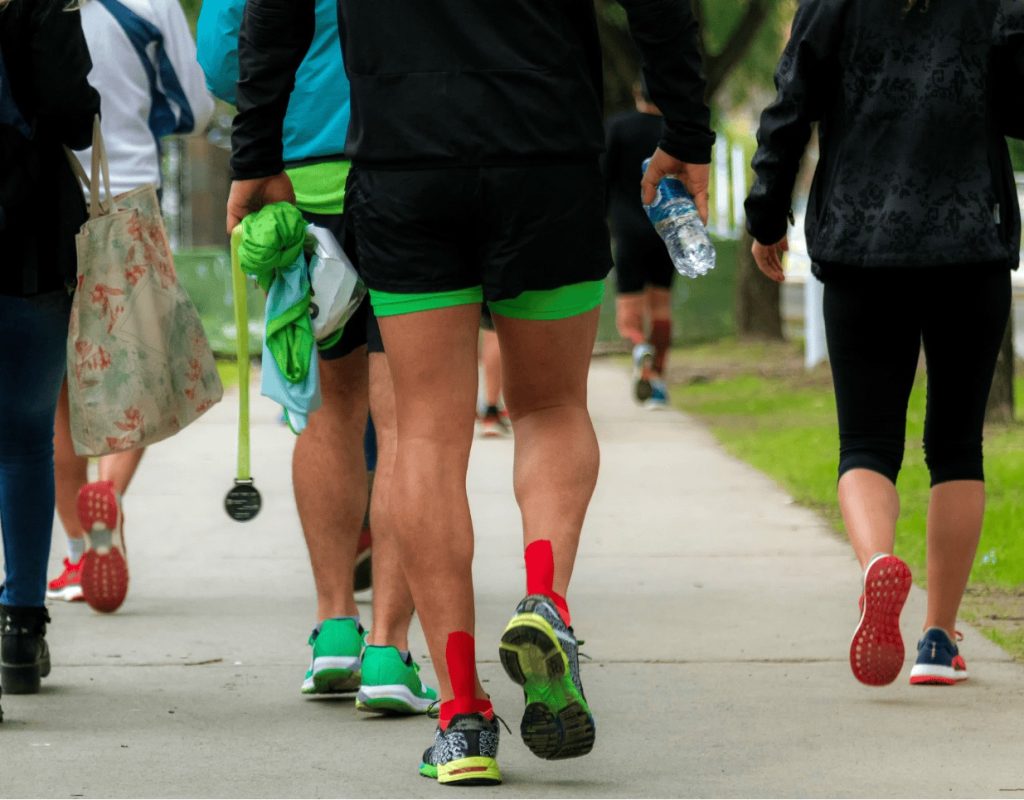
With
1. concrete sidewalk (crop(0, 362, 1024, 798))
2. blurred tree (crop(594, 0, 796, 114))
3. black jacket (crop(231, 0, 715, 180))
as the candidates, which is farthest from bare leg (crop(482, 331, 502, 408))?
black jacket (crop(231, 0, 715, 180))

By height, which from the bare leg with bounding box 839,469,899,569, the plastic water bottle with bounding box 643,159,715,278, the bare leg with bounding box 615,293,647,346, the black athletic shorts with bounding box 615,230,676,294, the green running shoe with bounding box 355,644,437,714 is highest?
the plastic water bottle with bounding box 643,159,715,278

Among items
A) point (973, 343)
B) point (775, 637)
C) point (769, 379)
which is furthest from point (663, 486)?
point (769, 379)

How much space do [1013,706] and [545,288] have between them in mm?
1615

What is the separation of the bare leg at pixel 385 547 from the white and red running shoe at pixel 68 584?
1.94m

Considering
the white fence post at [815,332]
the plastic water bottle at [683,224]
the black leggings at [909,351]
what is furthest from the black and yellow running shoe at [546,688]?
the white fence post at [815,332]

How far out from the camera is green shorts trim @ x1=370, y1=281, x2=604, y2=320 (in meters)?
3.84

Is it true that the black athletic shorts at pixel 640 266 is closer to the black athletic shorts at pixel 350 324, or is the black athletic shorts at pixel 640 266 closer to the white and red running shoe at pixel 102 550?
the white and red running shoe at pixel 102 550

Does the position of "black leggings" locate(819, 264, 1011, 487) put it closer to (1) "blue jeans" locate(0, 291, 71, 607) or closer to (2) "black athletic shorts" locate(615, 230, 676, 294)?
(1) "blue jeans" locate(0, 291, 71, 607)

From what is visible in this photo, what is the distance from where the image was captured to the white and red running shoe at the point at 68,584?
6.29 m

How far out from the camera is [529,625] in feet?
11.9

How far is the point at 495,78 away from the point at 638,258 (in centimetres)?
896

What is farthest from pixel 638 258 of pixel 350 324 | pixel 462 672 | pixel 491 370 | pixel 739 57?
pixel 462 672

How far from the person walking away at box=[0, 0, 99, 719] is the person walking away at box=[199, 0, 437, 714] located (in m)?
0.41

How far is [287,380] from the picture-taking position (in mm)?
4297
